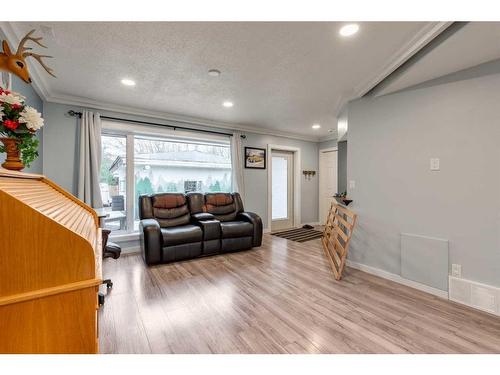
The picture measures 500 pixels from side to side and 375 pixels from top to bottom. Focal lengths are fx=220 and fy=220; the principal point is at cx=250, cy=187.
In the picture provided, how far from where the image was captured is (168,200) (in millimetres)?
3727

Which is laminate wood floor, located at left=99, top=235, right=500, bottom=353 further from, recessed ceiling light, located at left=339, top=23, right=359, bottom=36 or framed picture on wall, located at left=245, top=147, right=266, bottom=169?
framed picture on wall, located at left=245, top=147, right=266, bottom=169

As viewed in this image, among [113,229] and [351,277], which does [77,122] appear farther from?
[351,277]

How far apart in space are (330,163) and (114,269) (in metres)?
5.17

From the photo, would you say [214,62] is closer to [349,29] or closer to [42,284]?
[349,29]

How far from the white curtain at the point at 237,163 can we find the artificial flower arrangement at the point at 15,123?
347 centimetres

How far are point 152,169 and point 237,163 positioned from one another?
163cm

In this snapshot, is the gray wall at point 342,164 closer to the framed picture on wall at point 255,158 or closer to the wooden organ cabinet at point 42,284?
the framed picture on wall at point 255,158

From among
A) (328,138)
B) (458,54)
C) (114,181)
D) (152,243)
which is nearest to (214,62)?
(458,54)

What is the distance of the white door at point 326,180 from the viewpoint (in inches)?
226

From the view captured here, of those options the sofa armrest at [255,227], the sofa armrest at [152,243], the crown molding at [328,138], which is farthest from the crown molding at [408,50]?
the sofa armrest at [152,243]

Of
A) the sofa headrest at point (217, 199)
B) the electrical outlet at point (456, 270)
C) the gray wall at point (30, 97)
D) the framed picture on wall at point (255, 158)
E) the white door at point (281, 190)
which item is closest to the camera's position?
the gray wall at point (30, 97)

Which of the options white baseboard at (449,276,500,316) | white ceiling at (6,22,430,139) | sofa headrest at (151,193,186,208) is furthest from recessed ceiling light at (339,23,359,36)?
sofa headrest at (151,193,186,208)

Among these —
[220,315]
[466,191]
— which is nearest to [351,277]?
[466,191]

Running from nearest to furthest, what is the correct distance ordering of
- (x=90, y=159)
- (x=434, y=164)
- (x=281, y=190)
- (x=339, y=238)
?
(x=434, y=164)
(x=90, y=159)
(x=339, y=238)
(x=281, y=190)
